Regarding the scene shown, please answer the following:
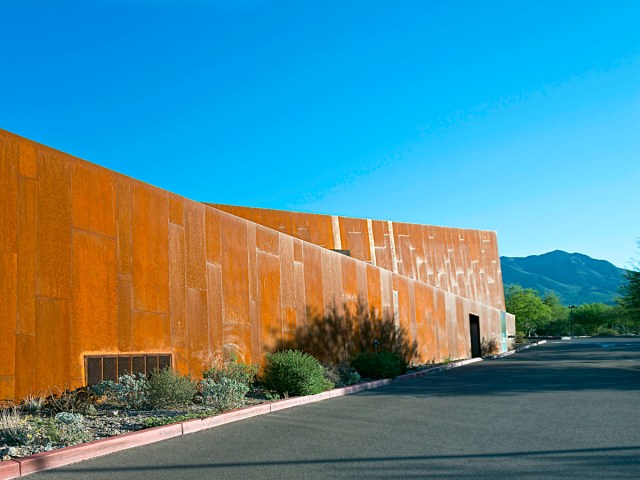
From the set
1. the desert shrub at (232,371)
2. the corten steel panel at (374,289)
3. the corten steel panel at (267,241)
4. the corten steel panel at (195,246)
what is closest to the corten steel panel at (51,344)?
the desert shrub at (232,371)

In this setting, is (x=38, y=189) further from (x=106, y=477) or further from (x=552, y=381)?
(x=552, y=381)

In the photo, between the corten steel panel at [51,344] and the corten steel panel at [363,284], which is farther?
the corten steel panel at [363,284]

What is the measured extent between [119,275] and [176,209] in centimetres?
273

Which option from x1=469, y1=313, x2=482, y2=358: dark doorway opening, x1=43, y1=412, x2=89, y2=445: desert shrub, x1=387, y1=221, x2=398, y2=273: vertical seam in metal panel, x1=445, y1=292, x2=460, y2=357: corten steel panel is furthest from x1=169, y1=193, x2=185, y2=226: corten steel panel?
x1=387, y1=221, x2=398, y2=273: vertical seam in metal panel

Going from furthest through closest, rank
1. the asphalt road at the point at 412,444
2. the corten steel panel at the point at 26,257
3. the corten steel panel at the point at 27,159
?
the corten steel panel at the point at 27,159, the corten steel panel at the point at 26,257, the asphalt road at the point at 412,444

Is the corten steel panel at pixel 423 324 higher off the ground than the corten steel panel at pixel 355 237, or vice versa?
the corten steel panel at pixel 355 237

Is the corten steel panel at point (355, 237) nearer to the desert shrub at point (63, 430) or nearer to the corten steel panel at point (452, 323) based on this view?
the corten steel panel at point (452, 323)

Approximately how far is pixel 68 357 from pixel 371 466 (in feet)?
21.9

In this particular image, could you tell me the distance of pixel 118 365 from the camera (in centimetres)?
1343

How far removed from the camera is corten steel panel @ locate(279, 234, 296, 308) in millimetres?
20625

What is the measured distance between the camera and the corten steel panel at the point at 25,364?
11.0 metres

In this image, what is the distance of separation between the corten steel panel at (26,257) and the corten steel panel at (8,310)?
0.11m

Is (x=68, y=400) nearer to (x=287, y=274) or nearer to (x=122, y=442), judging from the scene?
(x=122, y=442)

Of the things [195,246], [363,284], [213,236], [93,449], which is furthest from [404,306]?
[93,449]
